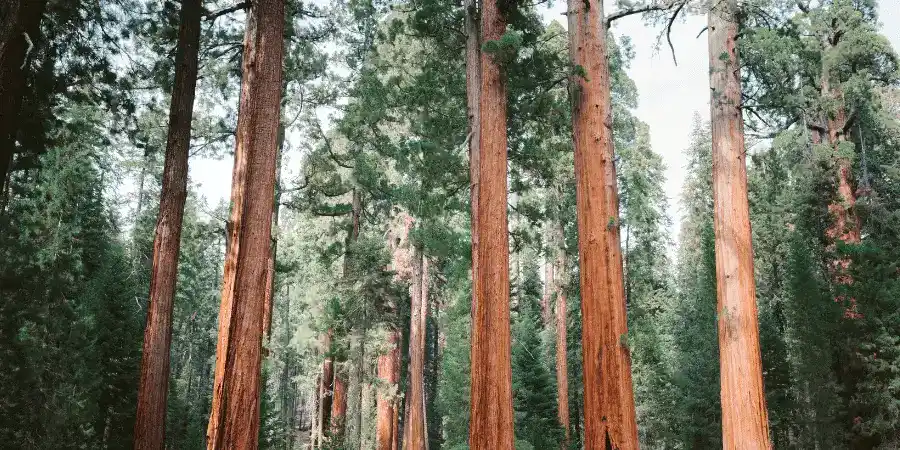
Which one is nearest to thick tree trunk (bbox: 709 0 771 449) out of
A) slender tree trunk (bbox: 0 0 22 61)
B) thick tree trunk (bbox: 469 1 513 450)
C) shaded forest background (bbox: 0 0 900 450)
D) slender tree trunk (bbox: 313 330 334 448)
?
shaded forest background (bbox: 0 0 900 450)

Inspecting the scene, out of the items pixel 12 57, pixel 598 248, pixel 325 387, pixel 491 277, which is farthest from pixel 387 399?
pixel 12 57

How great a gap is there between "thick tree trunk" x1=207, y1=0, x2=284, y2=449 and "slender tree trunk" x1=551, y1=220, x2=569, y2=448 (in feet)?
55.2

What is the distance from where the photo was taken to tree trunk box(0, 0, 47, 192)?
5.34 m

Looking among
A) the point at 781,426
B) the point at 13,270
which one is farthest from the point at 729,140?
the point at 781,426

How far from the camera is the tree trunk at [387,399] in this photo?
20209 millimetres

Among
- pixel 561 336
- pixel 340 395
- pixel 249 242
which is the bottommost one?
pixel 340 395

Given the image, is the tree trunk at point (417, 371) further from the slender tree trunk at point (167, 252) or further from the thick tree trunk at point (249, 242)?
the thick tree trunk at point (249, 242)

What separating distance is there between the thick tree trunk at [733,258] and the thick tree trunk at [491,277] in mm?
2653

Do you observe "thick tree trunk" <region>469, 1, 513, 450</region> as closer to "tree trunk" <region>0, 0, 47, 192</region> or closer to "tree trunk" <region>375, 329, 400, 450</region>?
"tree trunk" <region>0, 0, 47, 192</region>

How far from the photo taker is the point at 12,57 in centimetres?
594

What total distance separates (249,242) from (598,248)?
3661 mm

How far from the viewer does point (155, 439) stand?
682 centimetres

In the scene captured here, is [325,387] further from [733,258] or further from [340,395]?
[733,258]

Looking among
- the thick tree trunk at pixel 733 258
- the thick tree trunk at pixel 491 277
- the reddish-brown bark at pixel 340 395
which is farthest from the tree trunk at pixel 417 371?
the thick tree trunk at pixel 733 258
